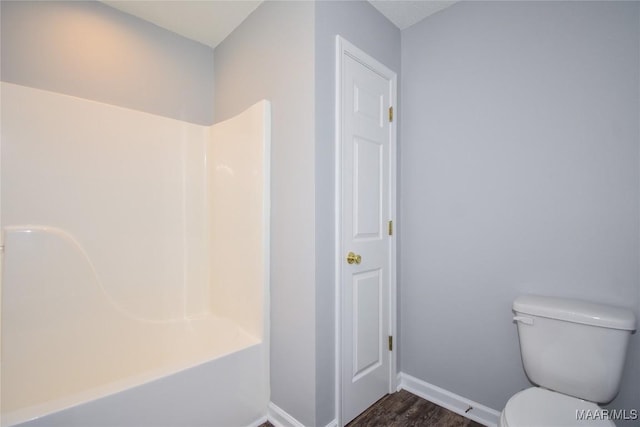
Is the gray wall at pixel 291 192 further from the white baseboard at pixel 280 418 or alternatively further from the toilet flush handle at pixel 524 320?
the toilet flush handle at pixel 524 320

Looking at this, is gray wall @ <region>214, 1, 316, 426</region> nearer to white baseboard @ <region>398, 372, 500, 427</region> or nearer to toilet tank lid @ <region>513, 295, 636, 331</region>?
white baseboard @ <region>398, 372, 500, 427</region>

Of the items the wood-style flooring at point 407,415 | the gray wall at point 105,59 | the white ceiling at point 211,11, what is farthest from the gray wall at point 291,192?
the gray wall at point 105,59

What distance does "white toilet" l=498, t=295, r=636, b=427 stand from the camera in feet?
3.68

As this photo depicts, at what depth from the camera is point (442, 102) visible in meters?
1.84

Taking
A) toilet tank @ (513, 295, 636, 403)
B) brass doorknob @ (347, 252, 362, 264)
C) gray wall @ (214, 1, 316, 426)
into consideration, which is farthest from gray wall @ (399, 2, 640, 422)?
gray wall @ (214, 1, 316, 426)

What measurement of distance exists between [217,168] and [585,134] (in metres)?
2.11

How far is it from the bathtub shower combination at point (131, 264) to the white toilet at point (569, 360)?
1297 millimetres

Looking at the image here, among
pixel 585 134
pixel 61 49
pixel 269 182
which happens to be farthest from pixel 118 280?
pixel 585 134

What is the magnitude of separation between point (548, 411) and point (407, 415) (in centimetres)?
80

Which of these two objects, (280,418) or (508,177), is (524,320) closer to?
(508,177)

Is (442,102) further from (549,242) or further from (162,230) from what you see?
(162,230)

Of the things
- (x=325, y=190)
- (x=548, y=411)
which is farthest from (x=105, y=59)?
(x=548, y=411)

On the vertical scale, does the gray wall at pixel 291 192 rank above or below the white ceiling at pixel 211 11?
below

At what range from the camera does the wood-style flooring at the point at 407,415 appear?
1.64m
